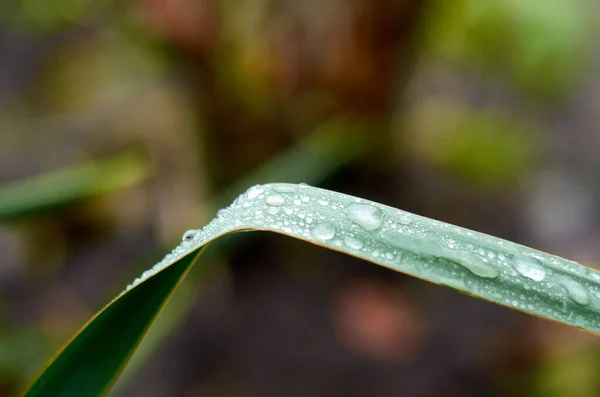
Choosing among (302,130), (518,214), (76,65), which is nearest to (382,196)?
(302,130)

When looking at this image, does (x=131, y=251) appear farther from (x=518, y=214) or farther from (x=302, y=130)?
(x=518, y=214)

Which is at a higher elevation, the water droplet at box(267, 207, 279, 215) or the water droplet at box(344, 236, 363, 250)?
the water droplet at box(267, 207, 279, 215)

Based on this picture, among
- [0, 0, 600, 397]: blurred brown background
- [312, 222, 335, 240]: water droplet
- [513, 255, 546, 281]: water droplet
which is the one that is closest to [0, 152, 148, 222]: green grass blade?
[0, 0, 600, 397]: blurred brown background

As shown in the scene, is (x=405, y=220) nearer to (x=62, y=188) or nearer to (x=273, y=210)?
(x=273, y=210)

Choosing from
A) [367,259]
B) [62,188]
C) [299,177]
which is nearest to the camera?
[367,259]

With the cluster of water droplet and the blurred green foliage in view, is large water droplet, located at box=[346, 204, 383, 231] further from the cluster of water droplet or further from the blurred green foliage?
the blurred green foliage

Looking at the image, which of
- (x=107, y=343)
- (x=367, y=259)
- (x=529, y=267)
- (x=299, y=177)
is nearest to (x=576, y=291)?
(x=529, y=267)
